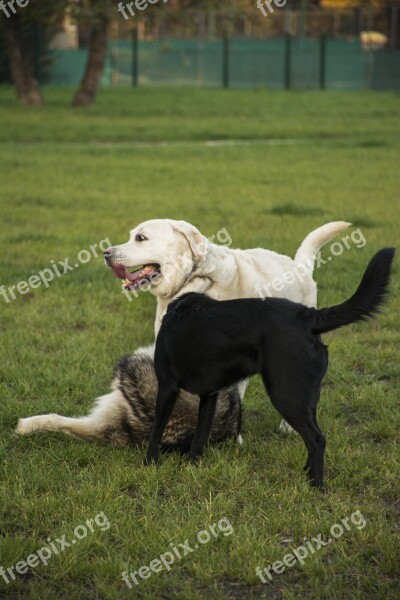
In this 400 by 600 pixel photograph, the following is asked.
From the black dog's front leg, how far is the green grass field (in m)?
0.10

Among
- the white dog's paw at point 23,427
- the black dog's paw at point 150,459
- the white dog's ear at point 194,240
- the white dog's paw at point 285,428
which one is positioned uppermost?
the white dog's ear at point 194,240

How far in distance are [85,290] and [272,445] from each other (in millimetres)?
3905

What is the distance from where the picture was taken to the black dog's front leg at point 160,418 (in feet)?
14.7

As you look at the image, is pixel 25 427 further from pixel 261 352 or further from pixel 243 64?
pixel 243 64

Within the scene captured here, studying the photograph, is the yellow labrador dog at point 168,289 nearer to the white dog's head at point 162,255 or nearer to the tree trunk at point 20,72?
the white dog's head at point 162,255

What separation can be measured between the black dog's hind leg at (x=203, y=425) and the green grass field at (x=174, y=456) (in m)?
0.10

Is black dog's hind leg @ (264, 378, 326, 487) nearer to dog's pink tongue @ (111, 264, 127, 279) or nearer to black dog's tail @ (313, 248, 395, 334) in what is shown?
black dog's tail @ (313, 248, 395, 334)

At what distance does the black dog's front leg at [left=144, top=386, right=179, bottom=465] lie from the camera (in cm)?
449

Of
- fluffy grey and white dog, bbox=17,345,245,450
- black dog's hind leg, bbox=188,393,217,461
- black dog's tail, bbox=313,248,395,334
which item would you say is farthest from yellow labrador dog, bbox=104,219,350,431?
black dog's tail, bbox=313,248,395,334

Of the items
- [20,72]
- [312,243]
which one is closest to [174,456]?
[312,243]

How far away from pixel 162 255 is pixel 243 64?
1471 inches

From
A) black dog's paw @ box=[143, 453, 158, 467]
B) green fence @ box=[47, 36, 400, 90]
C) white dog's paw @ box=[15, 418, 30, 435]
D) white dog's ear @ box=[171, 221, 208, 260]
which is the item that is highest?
white dog's ear @ box=[171, 221, 208, 260]

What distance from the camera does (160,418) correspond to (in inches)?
177

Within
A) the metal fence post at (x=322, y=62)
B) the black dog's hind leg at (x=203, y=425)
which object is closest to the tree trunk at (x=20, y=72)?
the metal fence post at (x=322, y=62)
